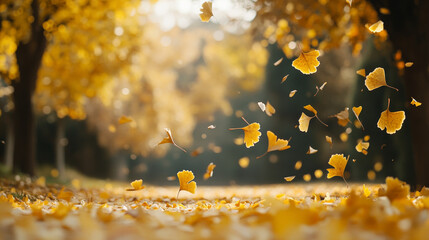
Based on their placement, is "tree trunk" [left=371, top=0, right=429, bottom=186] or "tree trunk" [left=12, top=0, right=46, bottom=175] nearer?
"tree trunk" [left=371, top=0, right=429, bottom=186]

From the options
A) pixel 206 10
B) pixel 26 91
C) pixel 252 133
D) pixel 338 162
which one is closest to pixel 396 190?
pixel 338 162

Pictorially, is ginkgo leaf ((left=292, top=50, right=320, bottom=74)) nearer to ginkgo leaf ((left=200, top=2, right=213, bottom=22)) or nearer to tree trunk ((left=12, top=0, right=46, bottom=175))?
ginkgo leaf ((left=200, top=2, right=213, bottom=22))

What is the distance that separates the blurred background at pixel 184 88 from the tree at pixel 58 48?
27 millimetres

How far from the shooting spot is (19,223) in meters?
1.55

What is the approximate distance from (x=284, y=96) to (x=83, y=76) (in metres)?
7.88

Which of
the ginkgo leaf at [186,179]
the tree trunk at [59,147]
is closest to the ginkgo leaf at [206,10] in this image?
the ginkgo leaf at [186,179]

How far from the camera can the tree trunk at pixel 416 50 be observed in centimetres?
466

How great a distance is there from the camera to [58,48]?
9.13m

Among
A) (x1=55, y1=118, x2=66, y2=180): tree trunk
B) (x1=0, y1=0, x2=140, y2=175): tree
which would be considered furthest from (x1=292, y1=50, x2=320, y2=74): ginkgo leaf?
(x1=55, y1=118, x2=66, y2=180): tree trunk

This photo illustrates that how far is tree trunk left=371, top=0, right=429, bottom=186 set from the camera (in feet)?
15.3

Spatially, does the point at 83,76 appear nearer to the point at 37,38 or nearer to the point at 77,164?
the point at 37,38

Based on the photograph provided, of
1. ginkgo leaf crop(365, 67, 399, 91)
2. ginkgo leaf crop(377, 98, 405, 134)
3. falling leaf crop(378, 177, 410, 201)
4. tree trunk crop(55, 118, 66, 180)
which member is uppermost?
ginkgo leaf crop(365, 67, 399, 91)

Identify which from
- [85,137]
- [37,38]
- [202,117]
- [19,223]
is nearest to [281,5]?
[37,38]

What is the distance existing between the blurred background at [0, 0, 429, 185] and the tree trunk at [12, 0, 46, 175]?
0.02 m
